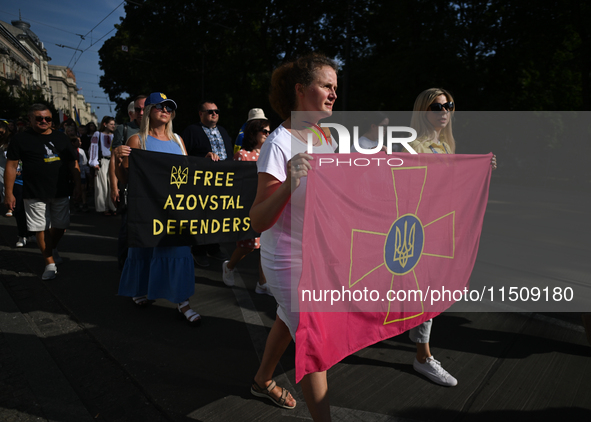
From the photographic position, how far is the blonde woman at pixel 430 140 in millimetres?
2789

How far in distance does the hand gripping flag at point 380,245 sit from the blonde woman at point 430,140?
16 centimetres

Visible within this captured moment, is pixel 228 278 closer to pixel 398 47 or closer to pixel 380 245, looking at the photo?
pixel 380 245

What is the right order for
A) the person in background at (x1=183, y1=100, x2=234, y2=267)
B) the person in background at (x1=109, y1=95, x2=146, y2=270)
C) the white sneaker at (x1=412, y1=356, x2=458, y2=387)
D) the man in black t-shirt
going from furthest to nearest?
the person in background at (x1=183, y1=100, x2=234, y2=267)
the man in black t-shirt
the person in background at (x1=109, y1=95, x2=146, y2=270)
the white sneaker at (x1=412, y1=356, x2=458, y2=387)

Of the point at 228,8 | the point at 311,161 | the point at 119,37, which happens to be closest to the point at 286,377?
the point at 311,161

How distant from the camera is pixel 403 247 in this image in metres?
2.46

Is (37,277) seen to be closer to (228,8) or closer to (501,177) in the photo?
(228,8)

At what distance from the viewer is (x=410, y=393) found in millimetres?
2678

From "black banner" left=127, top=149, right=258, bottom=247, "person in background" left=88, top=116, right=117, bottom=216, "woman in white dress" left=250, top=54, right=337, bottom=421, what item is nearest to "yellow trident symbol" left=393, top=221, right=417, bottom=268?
"woman in white dress" left=250, top=54, right=337, bottom=421

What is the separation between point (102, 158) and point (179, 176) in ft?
17.8

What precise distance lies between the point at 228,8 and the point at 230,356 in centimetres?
2048

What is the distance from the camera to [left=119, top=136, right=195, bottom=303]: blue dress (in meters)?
3.57

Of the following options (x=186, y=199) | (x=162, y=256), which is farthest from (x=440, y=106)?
(x=162, y=256)

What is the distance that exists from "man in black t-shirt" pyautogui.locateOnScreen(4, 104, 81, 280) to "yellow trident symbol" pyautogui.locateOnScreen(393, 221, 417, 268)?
3.85m

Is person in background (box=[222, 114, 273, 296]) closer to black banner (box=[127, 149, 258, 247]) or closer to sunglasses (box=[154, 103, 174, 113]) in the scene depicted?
black banner (box=[127, 149, 258, 247])
